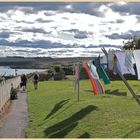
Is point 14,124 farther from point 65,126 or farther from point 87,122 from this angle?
point 87,122

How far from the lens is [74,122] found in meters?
16.4

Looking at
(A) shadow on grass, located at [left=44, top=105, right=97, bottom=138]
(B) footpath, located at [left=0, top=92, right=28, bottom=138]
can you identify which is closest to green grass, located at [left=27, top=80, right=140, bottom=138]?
(A) shadow on grass, located at [left=44, top=105, right=97, bottom=138]

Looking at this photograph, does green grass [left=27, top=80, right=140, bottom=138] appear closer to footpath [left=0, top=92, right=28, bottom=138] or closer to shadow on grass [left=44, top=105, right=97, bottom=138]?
shadow on grass [left=44, top=105, right=97, bottom=138]

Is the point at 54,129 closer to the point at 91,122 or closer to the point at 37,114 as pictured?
the point at 91,122

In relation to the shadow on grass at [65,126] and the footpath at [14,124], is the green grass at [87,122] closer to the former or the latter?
the shadow on grass at [65,126]

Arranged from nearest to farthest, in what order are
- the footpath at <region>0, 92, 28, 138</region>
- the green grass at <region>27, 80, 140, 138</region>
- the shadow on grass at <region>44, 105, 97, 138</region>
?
1. the green grass at <region>27, 80, 140, 138</region>
2. the shadow on grass at <region>44, 105, 97, 138</region>
3. the footpath at <region>0, 92, 28, 138</region>

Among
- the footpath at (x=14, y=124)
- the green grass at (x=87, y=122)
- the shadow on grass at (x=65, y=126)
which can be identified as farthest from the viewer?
the footpath at (x=14, y=124)

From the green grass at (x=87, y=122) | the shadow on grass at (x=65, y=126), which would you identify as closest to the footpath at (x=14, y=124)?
the green grass at (x=87, y=122)

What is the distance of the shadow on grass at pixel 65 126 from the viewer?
14.4 metres

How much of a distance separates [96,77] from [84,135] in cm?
508

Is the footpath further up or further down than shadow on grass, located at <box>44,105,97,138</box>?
further down

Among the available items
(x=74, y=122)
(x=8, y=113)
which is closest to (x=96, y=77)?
(x=74, y=122)

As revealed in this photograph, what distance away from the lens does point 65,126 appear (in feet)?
52.0

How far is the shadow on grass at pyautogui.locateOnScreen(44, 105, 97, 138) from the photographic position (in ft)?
47.3
